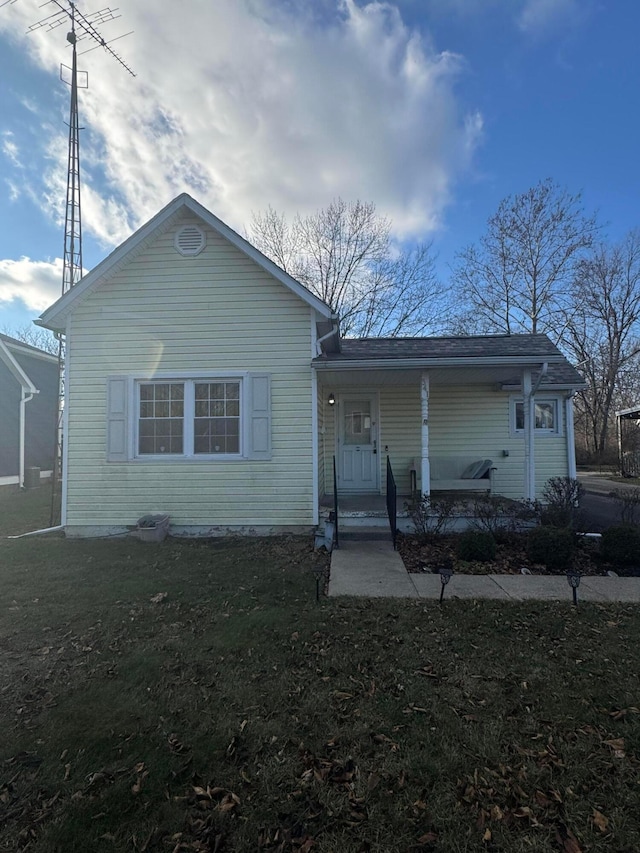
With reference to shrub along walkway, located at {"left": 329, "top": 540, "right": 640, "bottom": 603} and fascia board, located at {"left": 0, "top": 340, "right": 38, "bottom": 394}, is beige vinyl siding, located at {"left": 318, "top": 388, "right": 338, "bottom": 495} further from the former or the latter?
fascia board, located at {"left": 0, "top": 340, "right": 38, "bottom": 394}

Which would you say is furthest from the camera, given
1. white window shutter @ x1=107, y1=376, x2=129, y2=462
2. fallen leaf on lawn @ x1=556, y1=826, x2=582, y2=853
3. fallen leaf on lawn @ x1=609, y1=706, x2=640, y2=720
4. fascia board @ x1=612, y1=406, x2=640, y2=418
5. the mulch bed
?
fascia board @ x1=612, y1=406, x2=640, y2=418

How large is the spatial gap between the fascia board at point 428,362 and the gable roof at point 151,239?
0.96m

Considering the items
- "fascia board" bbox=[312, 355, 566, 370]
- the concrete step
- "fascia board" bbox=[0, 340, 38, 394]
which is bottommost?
the concrete step

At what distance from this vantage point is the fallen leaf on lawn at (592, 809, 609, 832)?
6.75 ft

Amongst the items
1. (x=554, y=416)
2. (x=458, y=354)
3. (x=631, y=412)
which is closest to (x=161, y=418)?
(x=458, y=354)

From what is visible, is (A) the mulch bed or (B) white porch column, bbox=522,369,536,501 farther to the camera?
(B) white porch column, bbox=522,369,536,501

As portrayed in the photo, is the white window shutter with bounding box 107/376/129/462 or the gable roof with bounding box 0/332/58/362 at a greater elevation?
the gable roof with bounding box 0/332/58/362

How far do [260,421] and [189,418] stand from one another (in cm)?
134

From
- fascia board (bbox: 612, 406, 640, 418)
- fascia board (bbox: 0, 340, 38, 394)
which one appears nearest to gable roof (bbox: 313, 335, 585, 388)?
fascia board (bbox: 0, 340, 38, 394)

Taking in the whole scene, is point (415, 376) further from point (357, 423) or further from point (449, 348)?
point (357, 423)

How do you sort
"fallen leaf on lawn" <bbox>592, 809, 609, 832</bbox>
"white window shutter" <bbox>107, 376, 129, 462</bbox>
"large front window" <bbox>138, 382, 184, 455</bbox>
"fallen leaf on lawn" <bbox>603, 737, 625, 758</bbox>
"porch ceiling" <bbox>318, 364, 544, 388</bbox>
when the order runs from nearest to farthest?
1. "fallen leaf on lawn" <bbox>592, 809, 609, 832</bbox>
2. "fallen leaf on lawn" <bbox>603, 737, 625, 758</bbox>
3. "white window shutter" <bbox>107, 376, 129, 462</bbox>
4. "large front window" <bbox>138, 382, 184, 455</bbox>
5. "porch ceiling" <bbox>318, 364, 544, 388</bbox>

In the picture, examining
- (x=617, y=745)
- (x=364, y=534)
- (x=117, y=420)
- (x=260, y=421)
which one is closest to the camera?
(x=617, y=745)

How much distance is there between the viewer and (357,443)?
34.7ft

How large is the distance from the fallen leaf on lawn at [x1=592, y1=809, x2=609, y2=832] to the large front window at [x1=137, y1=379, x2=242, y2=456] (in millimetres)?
6759
